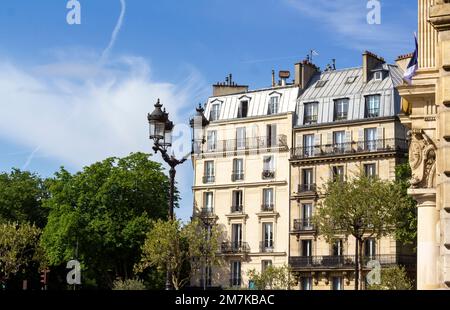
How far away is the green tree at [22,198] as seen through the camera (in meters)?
86.9

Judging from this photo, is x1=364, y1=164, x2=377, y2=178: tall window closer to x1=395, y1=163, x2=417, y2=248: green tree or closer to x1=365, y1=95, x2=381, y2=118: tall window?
x1=365, y1=95, x2=381, y2=118: tall window

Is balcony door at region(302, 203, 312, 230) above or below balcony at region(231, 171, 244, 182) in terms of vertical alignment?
below

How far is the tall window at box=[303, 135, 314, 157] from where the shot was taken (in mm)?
74875

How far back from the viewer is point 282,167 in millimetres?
76000

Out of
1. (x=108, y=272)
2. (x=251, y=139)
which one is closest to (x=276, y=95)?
(x=251, y=139)

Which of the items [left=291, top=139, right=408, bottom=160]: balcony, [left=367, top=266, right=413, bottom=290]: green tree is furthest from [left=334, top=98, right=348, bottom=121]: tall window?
[left=367, top=266, right=413, bottom=290]: green tree

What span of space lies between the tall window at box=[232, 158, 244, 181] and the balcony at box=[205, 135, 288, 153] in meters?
0.86

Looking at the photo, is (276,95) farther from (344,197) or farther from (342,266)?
(344,197)

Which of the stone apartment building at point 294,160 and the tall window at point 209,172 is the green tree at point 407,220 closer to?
the stone apartment building at point 294,160

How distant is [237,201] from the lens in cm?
7769

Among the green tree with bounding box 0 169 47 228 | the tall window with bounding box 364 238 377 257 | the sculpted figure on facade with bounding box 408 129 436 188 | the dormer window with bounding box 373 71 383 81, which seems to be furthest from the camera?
the green tree with bounding box 0 169 47 228

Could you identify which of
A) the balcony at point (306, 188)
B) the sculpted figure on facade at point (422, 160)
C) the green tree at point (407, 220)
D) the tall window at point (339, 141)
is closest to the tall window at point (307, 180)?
the balcony at point (306, 188)

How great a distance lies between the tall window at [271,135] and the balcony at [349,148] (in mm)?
2160

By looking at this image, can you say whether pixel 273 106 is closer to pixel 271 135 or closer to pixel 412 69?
pixel 271 135
